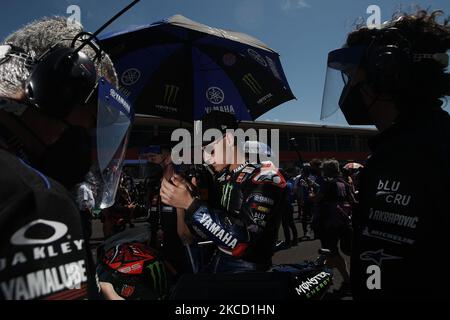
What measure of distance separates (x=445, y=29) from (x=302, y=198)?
9.00 meters

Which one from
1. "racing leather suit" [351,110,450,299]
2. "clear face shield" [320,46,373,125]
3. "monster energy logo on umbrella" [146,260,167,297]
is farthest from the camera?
"monster energy logo on umbrella" [146,260,167,297]

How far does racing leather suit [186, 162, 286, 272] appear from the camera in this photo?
217cm

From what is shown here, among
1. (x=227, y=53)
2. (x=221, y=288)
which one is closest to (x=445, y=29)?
(x=221, y=288)

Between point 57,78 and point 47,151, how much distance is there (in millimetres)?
247

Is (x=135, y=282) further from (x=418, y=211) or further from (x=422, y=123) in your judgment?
(x=422, y=123)

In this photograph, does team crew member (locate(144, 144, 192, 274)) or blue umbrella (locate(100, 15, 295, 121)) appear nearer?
team crew member (locate(144, 144, 192, 274))

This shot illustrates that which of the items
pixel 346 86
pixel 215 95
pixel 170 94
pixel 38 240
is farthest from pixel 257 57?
pixel 38 240

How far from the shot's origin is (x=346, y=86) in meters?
1.78

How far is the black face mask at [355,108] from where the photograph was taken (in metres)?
1.93

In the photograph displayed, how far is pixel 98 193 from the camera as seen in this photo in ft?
6.31

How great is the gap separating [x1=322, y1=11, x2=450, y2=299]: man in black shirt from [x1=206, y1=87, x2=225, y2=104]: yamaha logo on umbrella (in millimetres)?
2202

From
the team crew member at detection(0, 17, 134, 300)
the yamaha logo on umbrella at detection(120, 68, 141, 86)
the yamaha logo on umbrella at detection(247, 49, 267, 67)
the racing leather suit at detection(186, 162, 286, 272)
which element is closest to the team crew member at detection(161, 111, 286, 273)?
the racing leather suit at detection(186, 162, 286, 272)

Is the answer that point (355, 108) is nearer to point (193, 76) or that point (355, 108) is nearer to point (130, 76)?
point (193, 76)

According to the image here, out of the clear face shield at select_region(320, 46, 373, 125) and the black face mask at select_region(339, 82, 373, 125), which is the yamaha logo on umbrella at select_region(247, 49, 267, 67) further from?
the black face mask at select_region(339, 82, 373, 125)
